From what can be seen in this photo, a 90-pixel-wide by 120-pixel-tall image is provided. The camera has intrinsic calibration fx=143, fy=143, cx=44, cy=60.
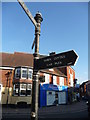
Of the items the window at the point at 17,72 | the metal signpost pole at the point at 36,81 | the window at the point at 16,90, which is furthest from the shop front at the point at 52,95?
the metal signpost pole at the point at 36,81

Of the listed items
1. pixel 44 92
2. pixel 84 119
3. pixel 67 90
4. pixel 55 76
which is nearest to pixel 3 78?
pixel 44 92

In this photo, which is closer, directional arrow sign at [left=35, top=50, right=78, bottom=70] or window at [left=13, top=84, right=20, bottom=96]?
directional arrow sign at [left=35, top=50, right=78, bottom=70]

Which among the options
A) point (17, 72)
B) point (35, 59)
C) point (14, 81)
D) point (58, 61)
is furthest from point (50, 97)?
point (58, 61)

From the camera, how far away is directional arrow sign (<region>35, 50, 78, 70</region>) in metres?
A: 3.28

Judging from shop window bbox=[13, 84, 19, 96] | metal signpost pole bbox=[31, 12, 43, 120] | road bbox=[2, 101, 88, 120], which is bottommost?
road bbox=[2, 101, 88, 120]

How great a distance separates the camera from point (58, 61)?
3.52 metres

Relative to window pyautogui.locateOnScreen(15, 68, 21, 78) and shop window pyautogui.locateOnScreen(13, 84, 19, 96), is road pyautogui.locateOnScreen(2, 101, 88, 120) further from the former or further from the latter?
window pyautogui.locateOnScreen(15, 68, 21, 78)

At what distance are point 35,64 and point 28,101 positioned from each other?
17975mm

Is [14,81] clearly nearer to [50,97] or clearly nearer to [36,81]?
[50,97]

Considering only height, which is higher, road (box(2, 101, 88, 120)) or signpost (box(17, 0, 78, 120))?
signpost (box(17, 0, 78, 120))

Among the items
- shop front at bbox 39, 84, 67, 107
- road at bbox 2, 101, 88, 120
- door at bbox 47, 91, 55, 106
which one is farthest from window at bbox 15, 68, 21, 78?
road at bbox 2, 101, 88, 120

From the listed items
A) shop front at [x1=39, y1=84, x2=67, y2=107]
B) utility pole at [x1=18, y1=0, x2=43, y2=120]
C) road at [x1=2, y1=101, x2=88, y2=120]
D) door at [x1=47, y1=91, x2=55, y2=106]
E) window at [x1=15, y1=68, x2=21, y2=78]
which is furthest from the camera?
door at [x1=47, y1=91, x2=55, y2=106]

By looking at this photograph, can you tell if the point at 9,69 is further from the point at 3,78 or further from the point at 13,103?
the point at 13,103

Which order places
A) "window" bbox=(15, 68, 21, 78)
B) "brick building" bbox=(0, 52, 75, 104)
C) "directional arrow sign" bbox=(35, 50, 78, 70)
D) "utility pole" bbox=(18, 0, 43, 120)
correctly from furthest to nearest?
"window" bbox=(15, 68, 21, 78) → "brick building" bbox=(0, 52, 75, 104) → "utility pole" bbox=(18, 0, 43, 120) → "directional arrow sign" bbox=(35, 50, 78, 70)
